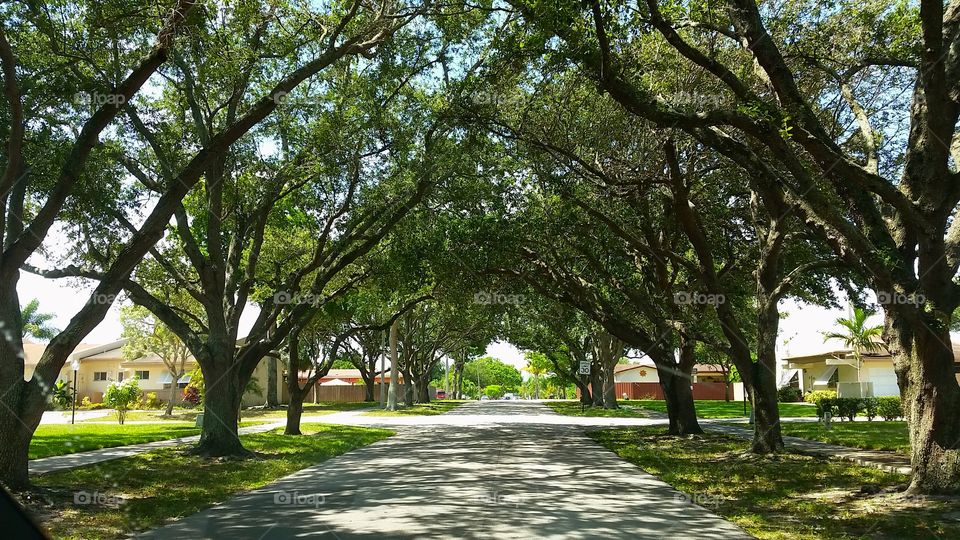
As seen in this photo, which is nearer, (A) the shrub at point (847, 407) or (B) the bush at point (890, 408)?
(B) the bush at point (890, 408)

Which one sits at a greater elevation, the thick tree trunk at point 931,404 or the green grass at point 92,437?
the thick tree trunk at point 931,404

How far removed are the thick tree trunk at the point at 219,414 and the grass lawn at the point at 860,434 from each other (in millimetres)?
14261

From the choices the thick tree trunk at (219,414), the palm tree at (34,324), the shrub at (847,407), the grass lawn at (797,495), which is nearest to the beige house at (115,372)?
the palm tree at (34,324)

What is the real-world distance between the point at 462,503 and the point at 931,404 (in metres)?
6.16

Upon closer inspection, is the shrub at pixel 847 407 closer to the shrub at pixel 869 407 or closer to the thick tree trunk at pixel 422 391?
the shrub at pixel 869 407

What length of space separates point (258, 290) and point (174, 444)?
15.2ft

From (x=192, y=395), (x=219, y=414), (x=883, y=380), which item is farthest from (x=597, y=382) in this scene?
(x=219, y=414)

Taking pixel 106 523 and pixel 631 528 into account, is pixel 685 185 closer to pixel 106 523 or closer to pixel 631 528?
pixel 631 528

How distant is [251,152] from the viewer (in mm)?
17312

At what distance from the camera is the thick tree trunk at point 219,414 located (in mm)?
15945

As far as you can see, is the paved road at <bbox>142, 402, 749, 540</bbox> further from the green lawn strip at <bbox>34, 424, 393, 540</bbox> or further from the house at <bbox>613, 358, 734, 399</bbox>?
the house at <bbox>613, 358, 734, 399</bbox>

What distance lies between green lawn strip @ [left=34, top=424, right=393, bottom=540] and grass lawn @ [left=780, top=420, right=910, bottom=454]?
40.5ft

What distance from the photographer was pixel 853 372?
46.8 meters

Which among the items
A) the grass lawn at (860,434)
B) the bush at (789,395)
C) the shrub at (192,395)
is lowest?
the bush at (789,395)
